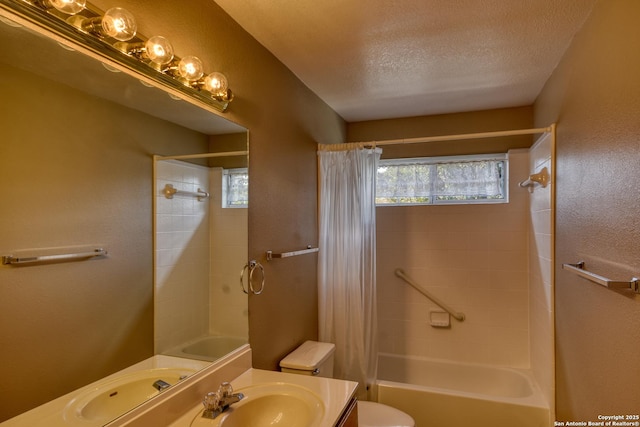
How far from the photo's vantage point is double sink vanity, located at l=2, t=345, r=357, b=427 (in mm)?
976

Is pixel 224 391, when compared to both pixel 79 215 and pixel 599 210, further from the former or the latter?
pixel 599 210

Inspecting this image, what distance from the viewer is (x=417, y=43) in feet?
6.21

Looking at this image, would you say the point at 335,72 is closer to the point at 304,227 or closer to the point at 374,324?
the point at 304,227

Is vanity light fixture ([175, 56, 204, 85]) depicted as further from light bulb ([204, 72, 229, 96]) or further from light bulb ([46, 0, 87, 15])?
light bulb ([46, 0, 87, 15])

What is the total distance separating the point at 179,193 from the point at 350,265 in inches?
56.8

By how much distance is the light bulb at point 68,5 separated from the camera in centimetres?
88

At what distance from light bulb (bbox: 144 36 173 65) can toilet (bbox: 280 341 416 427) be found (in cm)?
163

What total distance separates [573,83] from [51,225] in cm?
228

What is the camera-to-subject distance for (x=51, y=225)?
2.98 feet

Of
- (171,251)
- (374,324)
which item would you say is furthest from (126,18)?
(374,324)

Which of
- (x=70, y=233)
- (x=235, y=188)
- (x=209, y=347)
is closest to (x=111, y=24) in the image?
(x=70, y=233)

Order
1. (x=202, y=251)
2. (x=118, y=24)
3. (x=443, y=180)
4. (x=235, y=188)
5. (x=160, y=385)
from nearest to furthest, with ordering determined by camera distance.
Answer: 1. (x=118, y=24)
2. (x=160, y=385)
3. (x=202, y=251)
4. (x=235, y=188)
5. (x=443, y=180)

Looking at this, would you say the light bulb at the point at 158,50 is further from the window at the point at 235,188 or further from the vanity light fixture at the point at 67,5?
the window at the point at 235,188

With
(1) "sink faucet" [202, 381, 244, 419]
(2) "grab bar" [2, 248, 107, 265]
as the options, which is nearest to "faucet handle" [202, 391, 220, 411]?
(1) "sink faucet" [202, 381, 244, 419]
